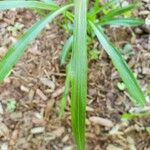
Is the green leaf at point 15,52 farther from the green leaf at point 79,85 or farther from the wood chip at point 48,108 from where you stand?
the wood chip at point 48,108

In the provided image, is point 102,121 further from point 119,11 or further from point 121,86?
point 119,11

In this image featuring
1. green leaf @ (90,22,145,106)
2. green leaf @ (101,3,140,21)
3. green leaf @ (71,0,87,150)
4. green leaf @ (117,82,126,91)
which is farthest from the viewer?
green leaf @ (117,82,126,91)

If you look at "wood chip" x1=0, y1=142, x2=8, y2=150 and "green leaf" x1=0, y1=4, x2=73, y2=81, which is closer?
"green leaf" x1=0, y1=4, x2=73, y2=81

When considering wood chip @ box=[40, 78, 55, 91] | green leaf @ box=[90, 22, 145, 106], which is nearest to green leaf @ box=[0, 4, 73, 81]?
green leaf @ box=[90, 22, 145, 106]

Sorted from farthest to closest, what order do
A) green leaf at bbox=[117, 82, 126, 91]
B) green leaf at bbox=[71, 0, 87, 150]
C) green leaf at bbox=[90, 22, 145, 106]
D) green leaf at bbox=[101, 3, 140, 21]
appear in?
green leaf at bbox=[117, 82, 126, 91]
green leaf at bbox=[101, 3, 140, 21]
green leaf at bbox=[90, 22, 145, 106]
green leaf at bbox=[71, 0, 87, 150]

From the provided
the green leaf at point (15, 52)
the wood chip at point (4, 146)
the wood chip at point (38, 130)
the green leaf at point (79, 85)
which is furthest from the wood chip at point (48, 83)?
the green leaf at point (79, 85)

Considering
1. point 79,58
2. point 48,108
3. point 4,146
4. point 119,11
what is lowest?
point 4,146

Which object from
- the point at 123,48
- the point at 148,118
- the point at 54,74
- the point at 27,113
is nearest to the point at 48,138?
the point at 27,113

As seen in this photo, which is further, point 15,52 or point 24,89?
point 24,89

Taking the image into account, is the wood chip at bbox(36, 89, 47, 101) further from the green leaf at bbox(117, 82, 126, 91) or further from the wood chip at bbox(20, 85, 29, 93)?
the green leaf at bbox(117, 82, 126, 91)

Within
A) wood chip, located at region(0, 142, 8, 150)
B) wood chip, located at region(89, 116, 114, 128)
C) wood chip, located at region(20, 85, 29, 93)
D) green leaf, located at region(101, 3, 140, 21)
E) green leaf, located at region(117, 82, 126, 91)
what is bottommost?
wood chip, located at region(0, 142, 8, 150)

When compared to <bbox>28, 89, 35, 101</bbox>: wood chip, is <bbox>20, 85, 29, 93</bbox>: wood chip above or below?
above

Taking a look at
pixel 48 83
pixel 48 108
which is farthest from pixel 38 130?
pixel 48 83
